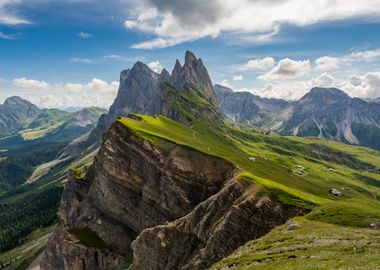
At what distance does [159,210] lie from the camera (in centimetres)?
11838

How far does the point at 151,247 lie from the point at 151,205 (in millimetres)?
25942

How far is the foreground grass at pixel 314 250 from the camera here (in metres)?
38.8

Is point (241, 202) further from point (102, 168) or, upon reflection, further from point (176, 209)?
point (102, 168)

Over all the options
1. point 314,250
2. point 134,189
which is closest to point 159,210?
point 134,189

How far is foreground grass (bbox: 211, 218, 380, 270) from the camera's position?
3884 centimetres

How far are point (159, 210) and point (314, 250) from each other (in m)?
77.1

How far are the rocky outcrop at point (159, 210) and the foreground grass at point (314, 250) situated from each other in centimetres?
1728

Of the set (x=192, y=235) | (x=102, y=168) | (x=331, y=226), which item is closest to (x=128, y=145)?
(x=102, y=168)

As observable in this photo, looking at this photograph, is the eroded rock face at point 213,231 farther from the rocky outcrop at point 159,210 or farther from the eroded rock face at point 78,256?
the eroded rock face at point 78,256

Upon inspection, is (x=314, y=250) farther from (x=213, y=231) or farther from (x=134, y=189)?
(x=134, y=189)

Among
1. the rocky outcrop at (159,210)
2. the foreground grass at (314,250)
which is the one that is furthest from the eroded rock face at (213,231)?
the foreground grass at (314,250)

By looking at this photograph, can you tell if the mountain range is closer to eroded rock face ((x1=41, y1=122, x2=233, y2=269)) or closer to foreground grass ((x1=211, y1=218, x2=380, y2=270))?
foreground grass ((x1=211, y1=218, x2=380, y2=270))

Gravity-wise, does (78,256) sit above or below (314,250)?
below

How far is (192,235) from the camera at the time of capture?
91312mm
